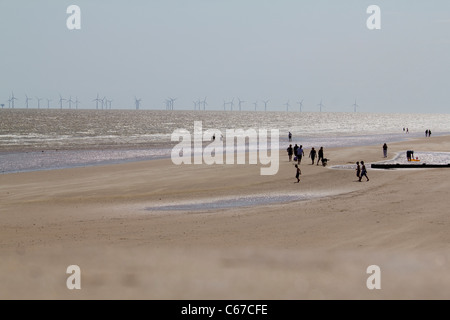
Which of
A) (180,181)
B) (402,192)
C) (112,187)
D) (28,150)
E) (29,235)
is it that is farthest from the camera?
(28,150)

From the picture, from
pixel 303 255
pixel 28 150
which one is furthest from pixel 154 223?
pixel 28 150

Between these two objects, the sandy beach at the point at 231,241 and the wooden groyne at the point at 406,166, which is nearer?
the sandy beach at the point at 231,241

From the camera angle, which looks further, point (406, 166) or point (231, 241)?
point (406, 166)

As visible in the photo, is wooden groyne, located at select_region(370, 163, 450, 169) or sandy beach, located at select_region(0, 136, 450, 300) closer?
sandy beach, located at select_region(0, 136, 450, 300)

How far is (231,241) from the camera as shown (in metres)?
13.5

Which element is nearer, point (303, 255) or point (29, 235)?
point (303, 255)

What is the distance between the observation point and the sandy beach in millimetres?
9688

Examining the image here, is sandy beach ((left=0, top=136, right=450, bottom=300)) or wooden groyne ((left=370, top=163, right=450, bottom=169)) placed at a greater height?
wooden groyne ((left=370, top=163, right=450, bottom=169))

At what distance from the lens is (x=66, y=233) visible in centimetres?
1501

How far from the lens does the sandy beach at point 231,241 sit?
9.69 meters
